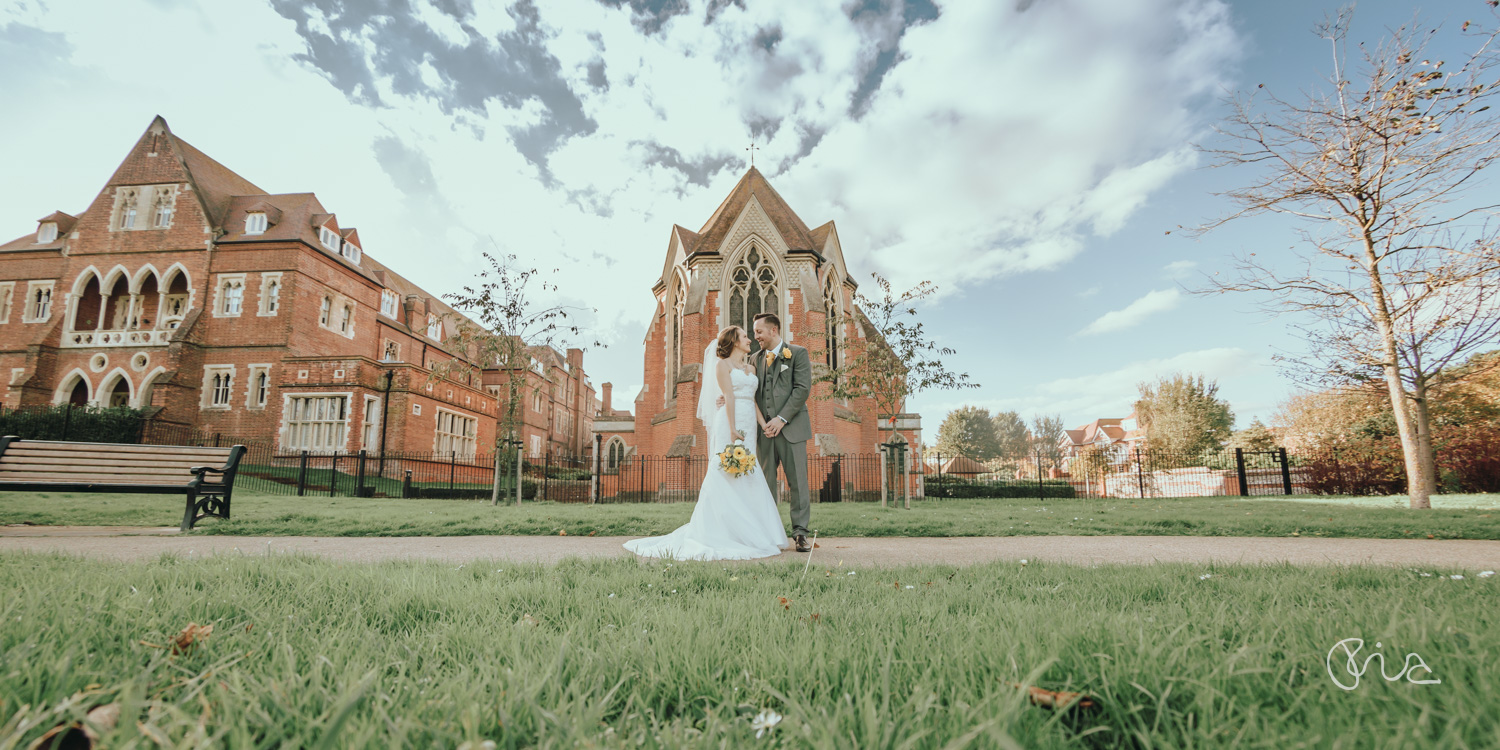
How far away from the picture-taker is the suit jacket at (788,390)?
6258 millimetres

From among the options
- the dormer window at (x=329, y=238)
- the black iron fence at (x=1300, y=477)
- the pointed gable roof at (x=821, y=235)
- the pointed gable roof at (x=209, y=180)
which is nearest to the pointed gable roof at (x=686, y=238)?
the pointed gable roof at (x=821, y=235)

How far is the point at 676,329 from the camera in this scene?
22.4m

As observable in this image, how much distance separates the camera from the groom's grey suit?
6.03m

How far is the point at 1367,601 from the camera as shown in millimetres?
2508

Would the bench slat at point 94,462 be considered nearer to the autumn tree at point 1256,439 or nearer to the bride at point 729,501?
the bride at point 729,501

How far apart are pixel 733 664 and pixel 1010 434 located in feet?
278

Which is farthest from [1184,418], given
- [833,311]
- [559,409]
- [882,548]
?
[559,409]

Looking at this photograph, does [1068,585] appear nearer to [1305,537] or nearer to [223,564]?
[223,564]

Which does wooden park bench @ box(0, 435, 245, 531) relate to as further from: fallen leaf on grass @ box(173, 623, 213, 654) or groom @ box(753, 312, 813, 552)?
fallen leaf on grass @ box(173, 623, 213, 654)

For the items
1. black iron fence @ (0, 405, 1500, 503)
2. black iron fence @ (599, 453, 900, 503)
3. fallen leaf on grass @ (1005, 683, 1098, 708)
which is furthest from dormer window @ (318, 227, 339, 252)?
fallen leaf on grass @ (1005, 683, 1098, 708)

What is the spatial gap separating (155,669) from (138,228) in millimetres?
39208

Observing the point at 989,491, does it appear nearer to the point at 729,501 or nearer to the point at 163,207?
the point at 729,501

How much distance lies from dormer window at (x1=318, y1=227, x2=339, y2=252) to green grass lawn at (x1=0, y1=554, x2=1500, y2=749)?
33.1 m

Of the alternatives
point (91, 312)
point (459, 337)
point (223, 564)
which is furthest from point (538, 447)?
point (223, 564)
